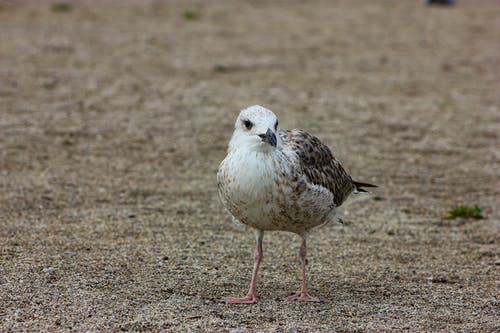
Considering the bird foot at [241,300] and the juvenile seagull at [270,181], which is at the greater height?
the juvenile seagull at [270,181]

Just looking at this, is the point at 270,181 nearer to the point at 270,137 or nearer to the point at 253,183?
the point at 253,183

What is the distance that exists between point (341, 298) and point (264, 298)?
63 centimetres

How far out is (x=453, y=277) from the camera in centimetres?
714

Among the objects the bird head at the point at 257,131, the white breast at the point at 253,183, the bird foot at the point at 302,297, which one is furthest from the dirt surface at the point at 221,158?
the bird head at the point at 257,131

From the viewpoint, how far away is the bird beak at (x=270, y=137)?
19.1 feet

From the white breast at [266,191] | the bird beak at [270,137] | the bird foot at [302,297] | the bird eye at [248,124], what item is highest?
the bird eye at [248,124]

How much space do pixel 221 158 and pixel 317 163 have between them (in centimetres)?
393

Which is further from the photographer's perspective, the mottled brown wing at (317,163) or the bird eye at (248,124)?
the mottled brown wing at (317,163)

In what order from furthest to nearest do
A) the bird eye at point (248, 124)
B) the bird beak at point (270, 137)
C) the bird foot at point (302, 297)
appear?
1. the bird foot at point (302, 297)
2. the bird eye at point (248, 124)
3. the bird beak at point (270, 137)

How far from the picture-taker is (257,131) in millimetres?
5949

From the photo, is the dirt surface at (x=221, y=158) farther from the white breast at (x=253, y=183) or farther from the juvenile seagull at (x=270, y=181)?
the white breast at (x=253, y=183)

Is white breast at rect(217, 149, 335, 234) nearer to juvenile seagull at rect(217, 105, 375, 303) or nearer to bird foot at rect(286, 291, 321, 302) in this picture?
juvenile seagull at rect(217, 105, 375, 303)

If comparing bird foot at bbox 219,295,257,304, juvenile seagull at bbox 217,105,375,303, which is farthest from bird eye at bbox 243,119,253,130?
bird foot at bbox 219,295,257,304

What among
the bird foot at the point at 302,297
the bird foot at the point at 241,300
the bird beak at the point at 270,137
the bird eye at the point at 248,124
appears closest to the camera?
the bird beak at the point at 270,137
